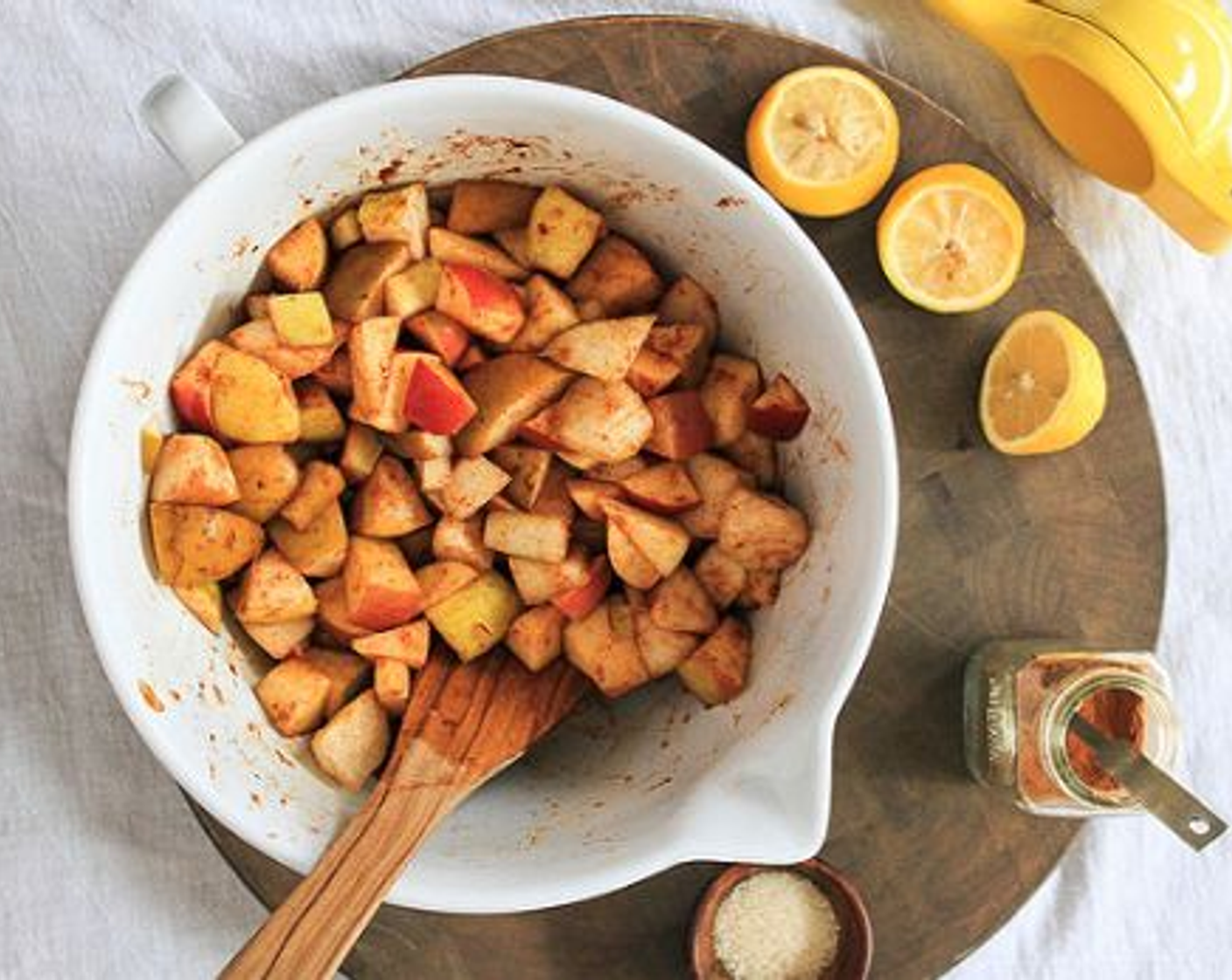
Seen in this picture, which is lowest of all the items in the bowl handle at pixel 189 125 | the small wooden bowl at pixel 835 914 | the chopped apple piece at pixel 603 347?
the small wooden bowl at pixel 835 914

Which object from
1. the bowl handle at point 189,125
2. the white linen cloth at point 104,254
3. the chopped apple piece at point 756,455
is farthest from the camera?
the white linen cloth at point 104,254

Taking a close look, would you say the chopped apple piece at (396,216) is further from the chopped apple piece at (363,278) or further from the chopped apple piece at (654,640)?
the chopped apple piece at (654,640)

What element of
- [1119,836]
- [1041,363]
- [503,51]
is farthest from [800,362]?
[1119,836]

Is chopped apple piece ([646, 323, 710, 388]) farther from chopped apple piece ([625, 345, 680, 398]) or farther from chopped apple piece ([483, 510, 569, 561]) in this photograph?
chopped apple piece ([483, 510, 569, 561])

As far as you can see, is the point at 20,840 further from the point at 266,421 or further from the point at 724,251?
the point at 724,251

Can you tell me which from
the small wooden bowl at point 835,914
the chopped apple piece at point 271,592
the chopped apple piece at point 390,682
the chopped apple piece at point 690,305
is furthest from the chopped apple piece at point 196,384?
the small wooden bowl at point 835,914

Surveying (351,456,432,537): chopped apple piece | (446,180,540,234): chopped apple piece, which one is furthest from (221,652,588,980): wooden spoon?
(446,180,540,234): chopped apple piece
